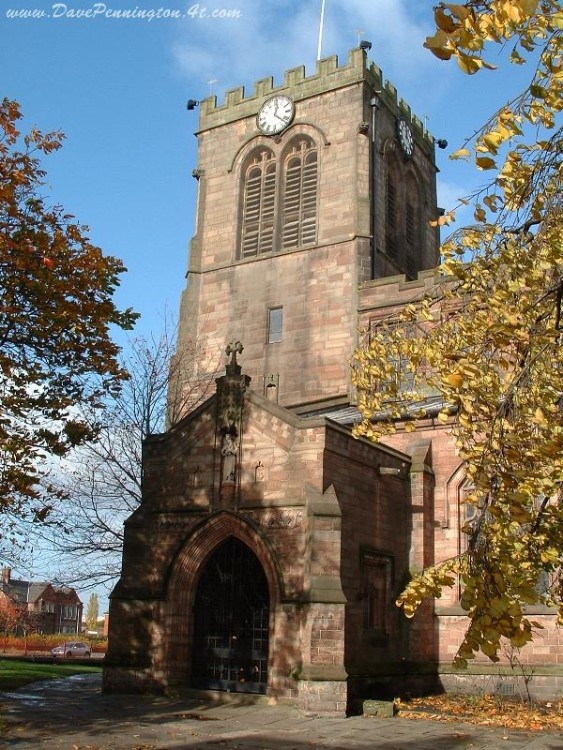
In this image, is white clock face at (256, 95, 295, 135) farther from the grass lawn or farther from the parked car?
the parked car

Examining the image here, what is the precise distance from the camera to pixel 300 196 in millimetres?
31797

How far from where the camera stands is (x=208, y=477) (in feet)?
60.3

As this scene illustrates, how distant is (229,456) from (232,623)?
3.46 metres

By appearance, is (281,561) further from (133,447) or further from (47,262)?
(133,447)

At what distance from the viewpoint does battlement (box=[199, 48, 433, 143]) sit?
31766 millimetres

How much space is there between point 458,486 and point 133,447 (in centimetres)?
1160

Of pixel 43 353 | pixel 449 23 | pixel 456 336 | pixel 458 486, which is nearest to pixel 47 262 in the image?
pixel 43 353

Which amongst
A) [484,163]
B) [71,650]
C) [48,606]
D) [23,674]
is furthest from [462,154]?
[48,606]

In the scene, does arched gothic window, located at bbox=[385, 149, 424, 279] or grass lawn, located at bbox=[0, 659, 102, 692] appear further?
arched gothic window, located at bbox=[385, 149, 424, 279]

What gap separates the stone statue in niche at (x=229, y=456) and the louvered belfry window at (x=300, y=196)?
45.9 ft

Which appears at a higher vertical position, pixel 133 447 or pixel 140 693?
pixel 133 447

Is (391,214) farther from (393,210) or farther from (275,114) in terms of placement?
(275,114)

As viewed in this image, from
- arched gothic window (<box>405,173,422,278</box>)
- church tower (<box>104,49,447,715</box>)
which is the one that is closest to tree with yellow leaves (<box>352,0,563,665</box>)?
church tower (<box>104,49,447,715</box>)

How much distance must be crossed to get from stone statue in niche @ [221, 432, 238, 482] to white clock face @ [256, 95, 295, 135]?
18.0 m
